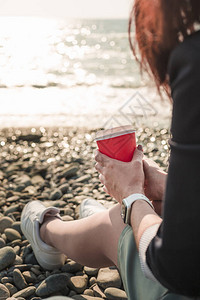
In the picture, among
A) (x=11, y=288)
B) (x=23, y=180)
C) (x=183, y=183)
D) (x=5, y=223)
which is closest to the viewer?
(x=183, y=183)

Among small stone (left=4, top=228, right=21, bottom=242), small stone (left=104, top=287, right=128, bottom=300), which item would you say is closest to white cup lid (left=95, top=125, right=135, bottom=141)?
small stone (left=104, top=287, right=128, bottom=300)

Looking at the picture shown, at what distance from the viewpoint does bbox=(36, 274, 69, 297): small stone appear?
2.29 m

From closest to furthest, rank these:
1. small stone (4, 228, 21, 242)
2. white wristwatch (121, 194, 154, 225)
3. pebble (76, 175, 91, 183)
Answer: white wristwatch (121, 194, 154, 225), small stone (4, 228, 21, 242), pebble (76, 175, 91, 183)

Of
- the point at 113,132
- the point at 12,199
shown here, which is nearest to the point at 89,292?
the point at 113,132

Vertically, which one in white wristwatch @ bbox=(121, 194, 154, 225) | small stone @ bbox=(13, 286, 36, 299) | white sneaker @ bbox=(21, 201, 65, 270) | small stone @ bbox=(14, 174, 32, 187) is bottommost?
small stone @ bbox=(14, 174, 32, 187)

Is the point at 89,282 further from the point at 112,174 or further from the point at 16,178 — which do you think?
the point at 16,178

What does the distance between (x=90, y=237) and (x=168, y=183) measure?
3.06ft

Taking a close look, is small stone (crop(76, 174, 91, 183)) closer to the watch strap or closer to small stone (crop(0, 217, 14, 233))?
small stone (crop(0, 217, 14, 233))

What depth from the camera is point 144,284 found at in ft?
4.77

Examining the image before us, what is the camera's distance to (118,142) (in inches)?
69.6

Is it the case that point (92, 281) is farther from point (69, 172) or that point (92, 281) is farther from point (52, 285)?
point (69, 172)

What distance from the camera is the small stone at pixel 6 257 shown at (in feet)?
8.39

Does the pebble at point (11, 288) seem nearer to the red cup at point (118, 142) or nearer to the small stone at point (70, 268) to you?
the small stone at point (70, 268)

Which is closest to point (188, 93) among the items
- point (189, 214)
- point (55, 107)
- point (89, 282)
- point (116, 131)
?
point (189, 214)
